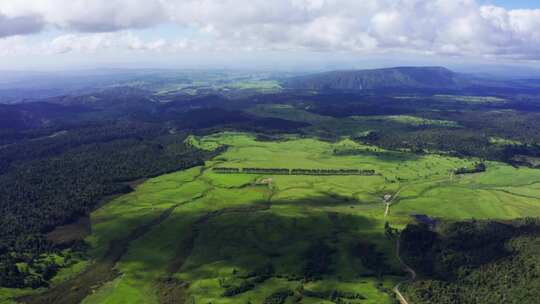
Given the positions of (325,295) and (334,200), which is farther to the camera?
(334,200)

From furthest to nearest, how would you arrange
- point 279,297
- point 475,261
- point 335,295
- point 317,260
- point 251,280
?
point 317,260
point 475,261
point 251,280
point 335,295
point 279,297

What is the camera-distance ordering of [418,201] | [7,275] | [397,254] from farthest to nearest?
[418,201], [397,254], [7,275]

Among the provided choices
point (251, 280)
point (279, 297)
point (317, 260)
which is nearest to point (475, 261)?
point (317, 260)

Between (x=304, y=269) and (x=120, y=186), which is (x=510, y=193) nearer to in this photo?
(x=304, y=269)

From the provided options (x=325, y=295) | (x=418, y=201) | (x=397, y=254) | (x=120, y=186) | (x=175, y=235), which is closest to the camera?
(x=325, y=295)

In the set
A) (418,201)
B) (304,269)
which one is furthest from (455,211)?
(304,269)

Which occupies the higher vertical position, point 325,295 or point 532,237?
point 532,237

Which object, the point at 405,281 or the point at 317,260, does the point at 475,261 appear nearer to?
the point at 405,281

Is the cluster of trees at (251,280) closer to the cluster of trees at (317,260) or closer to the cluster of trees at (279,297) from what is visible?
Answer: the cluster of trees at (279,297)
